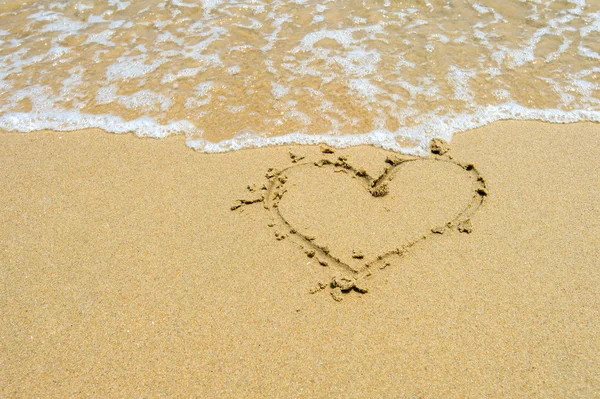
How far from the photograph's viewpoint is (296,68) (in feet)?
13.3

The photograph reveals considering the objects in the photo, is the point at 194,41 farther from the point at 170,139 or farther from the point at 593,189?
the point at 593,189

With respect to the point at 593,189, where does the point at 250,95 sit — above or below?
above

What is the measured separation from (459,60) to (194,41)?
260cm

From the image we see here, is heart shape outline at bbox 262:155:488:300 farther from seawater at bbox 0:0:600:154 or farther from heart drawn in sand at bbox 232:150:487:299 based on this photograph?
seawater at bbox 0:0:600:154

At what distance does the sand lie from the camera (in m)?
2.00

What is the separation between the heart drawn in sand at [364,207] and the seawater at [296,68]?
1.04ft

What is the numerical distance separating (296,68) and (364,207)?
1848mm

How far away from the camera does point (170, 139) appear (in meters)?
3.36

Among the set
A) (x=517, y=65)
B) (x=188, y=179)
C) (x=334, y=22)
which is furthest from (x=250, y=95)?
(x=517, y=65)

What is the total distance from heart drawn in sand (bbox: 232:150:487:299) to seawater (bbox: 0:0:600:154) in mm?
316

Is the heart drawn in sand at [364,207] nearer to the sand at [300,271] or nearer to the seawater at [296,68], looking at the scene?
the sand at [300,271]

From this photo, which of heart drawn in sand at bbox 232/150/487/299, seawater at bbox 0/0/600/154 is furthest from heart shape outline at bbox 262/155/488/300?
Answer: seawater at bbox 0/0/600/154

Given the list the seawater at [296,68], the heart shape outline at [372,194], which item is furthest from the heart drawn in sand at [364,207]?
the seawater at [296,68]

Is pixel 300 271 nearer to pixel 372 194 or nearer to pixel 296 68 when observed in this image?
pixel 372 194
